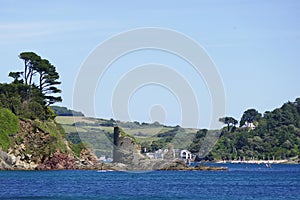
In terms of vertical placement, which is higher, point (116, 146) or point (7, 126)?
point (7, 126)

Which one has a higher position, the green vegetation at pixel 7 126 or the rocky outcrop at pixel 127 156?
the green vegetation at pixel 7 126

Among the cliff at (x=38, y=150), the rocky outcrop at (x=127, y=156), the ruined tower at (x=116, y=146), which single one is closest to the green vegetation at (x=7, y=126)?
the cliff at (x=38, y=150)

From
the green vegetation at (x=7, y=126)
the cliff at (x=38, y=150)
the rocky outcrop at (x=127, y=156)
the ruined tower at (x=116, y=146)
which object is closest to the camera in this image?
the green vegetation at (x=7, y=126)

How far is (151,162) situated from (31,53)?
2731 centimetres

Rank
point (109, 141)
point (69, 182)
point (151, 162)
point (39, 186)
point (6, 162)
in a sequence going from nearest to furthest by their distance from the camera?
1. point (39, 186)
2. point (69, 182)
3. point (6, 162)
4. point (151, 162)
5. point (109, 141)

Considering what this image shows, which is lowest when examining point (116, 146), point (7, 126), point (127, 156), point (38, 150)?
point (127, 156)

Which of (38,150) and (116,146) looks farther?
(116,146)

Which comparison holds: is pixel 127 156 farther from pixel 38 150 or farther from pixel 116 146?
pixel 38 150

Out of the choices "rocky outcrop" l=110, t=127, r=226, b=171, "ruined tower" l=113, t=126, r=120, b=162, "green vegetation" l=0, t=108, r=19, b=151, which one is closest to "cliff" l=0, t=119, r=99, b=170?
"green vegetation" l=0, t=108, r=19, b=151

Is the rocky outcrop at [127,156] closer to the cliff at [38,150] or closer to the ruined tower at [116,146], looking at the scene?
the ruined tower at [116,146]

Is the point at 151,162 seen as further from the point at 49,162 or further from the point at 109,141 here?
the point at 109,141

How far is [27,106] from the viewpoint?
124312 mm

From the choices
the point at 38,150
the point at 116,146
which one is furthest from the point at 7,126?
the point at 116,146

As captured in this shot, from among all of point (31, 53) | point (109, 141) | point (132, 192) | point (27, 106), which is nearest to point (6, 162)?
point (27, 106)
